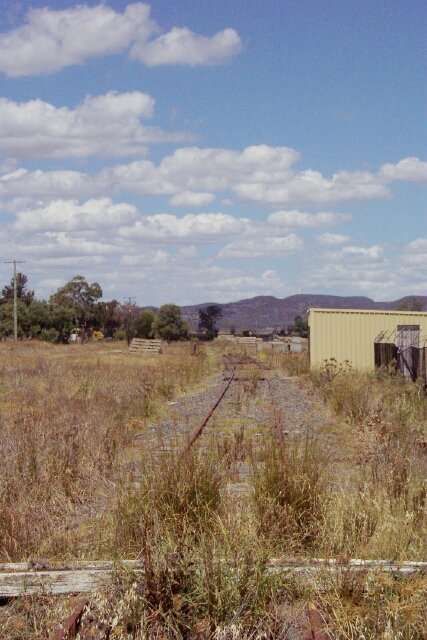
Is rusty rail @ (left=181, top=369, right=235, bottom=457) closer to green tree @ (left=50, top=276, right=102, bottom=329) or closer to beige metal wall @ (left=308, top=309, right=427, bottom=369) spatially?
beige metal wall @ (left=308, top=309, right=427, bottom=369)

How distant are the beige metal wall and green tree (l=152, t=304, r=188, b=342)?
61429mm

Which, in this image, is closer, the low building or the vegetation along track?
the vegetation along track

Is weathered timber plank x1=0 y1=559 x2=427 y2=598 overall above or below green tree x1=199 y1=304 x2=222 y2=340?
below

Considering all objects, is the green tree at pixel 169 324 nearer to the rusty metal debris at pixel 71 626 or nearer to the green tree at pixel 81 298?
the green tree at pixel 81 298

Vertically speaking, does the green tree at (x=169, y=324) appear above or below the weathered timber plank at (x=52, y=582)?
above

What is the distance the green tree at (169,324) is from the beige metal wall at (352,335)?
61.4 m

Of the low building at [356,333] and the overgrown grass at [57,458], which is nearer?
the overgrown grass at [57,458]

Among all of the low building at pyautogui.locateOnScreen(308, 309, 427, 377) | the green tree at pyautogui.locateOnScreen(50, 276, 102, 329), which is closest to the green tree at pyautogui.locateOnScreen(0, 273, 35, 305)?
the green tree at pyautogui.locateOnScreen(50, 276, 102, 329)

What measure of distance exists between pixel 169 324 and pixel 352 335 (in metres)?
62.9

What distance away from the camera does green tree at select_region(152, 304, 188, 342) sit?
94.2 m

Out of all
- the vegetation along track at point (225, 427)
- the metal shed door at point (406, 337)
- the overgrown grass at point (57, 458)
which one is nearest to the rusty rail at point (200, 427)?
the vegetation along track at point (225, 427)

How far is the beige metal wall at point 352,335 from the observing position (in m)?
32.5

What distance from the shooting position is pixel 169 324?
311 ft

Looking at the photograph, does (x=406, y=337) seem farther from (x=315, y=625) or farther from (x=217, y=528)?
(x=315, y=625)
